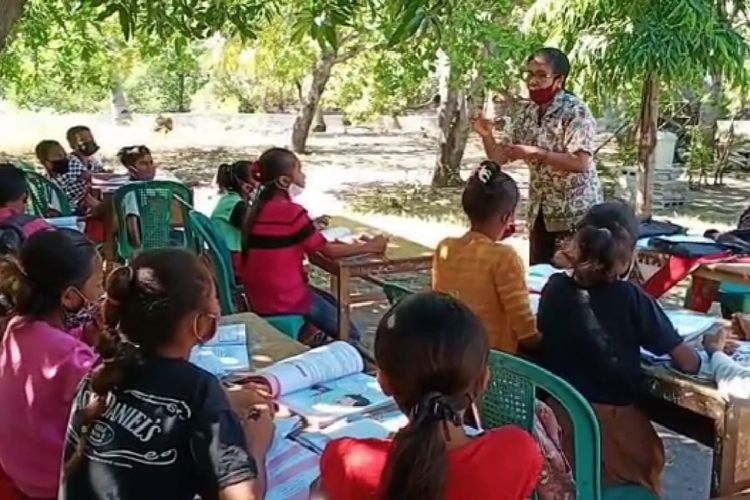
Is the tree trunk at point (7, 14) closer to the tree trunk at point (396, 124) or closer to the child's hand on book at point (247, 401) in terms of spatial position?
the child's hand on book at point (247, 401)

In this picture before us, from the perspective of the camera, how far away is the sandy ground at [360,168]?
26.7 feet

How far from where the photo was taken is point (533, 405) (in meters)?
2.08

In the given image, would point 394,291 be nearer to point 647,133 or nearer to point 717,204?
point 647,133

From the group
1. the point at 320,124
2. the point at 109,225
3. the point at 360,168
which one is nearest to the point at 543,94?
the point at 109,225

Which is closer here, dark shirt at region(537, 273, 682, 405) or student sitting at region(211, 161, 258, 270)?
dark shirt at region(537, 273, 682, 405)

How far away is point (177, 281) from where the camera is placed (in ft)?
5.68

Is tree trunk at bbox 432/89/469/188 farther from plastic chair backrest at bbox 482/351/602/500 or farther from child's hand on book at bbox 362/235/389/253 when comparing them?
plastic chair backrest at bbox 482/351/602/500

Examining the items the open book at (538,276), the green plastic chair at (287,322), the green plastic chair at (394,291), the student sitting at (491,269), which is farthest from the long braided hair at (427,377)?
the green plastic chair at (287,322)

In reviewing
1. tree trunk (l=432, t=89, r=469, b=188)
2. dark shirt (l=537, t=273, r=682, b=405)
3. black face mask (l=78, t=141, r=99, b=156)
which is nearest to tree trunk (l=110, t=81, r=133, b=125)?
tree trunk (l=432, t=89, r=469, b=188)

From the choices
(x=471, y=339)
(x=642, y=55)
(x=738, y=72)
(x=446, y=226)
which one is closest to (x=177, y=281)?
(x=471, y=339)

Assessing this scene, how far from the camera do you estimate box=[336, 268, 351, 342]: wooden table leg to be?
397cm

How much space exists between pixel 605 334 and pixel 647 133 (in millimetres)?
5269

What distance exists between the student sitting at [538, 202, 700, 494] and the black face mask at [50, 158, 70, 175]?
12.6 ft

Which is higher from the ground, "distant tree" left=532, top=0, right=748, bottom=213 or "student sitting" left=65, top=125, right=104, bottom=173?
"distant tree" left=532, top=0, right=748, bottom=213
